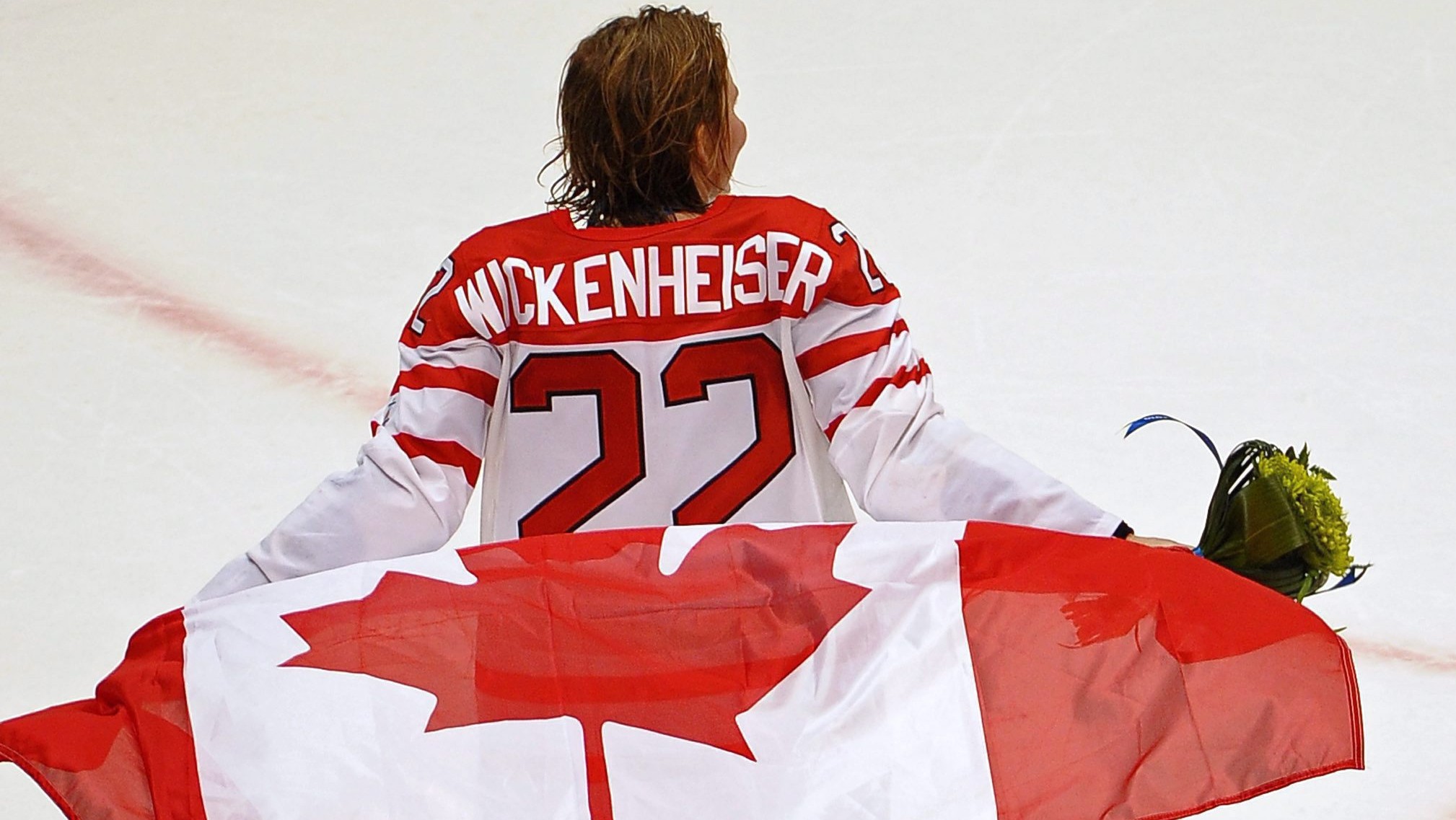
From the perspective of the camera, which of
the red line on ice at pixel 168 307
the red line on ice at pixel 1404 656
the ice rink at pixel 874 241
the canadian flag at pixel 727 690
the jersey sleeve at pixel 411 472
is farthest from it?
the red line on ice at pixel 168 307

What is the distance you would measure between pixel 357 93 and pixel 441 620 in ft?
7.14

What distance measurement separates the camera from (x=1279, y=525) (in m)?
1.25

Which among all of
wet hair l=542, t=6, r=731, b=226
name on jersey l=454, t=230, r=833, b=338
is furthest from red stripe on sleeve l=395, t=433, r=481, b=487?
wet hair l=542, t=6, r=731, b=226

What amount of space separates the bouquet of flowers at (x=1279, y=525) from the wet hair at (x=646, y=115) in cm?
45

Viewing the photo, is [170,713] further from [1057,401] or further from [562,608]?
[1057,401]

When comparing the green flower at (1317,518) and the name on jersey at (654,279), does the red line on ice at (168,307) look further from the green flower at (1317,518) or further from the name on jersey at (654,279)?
the green flower at (1317,518)

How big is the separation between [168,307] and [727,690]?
1803 millimetres

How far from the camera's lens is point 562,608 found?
1282 millimetres

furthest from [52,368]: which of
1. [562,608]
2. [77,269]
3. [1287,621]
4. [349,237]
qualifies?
[1287,621]

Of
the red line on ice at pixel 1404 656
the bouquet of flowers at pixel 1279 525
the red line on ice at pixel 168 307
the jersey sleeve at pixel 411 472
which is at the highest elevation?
the red line on ice at pixel 168 307

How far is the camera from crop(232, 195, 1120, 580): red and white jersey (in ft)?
4.58

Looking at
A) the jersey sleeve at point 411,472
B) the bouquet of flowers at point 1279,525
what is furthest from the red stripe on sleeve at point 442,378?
the bouquet of flowers at point 1279,525

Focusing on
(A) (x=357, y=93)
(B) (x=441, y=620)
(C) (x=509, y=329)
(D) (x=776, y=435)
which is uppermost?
(A) (x=357, y=93)

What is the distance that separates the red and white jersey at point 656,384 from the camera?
1.40m
